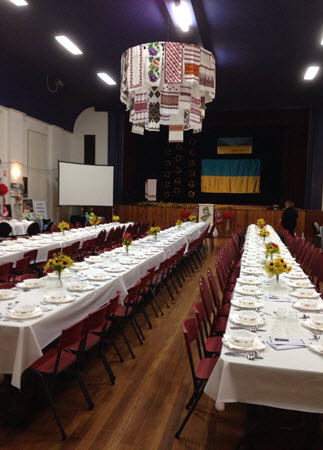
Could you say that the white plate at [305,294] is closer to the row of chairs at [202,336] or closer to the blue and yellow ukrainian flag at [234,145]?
the row of chairs at [202,336]

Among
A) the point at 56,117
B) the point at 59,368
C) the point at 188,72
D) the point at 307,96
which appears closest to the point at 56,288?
the point at 59,368

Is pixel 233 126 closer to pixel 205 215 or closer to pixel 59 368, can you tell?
pixel 205 215

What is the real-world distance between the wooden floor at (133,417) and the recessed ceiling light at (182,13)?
700 cm

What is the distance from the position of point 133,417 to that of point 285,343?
1.47 m

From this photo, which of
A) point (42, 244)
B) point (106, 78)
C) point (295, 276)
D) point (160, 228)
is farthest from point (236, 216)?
point (295, 276)

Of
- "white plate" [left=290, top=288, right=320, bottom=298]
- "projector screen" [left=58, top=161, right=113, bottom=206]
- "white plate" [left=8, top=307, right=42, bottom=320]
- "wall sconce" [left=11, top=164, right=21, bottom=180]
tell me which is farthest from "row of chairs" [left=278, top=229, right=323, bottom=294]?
"projector screen" [left=58, top=161, right=113, bottom=206]

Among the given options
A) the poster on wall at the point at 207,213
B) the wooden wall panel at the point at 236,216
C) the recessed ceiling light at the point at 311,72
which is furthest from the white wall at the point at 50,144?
the recessed ceiling light at the point at 311,72

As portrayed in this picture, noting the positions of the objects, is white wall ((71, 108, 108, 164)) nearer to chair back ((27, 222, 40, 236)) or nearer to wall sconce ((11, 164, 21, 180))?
wall sconce ((11, 164, 21, 180))

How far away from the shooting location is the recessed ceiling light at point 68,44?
1034cm

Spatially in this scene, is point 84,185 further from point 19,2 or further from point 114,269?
point 114,269

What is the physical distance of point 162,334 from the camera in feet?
16.9

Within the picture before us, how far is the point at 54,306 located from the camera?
3.46 m

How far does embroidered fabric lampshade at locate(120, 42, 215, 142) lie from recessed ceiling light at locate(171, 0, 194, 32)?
1413 mm

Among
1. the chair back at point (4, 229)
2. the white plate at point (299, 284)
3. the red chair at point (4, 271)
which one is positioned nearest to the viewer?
the white plate at point (299, 284)
